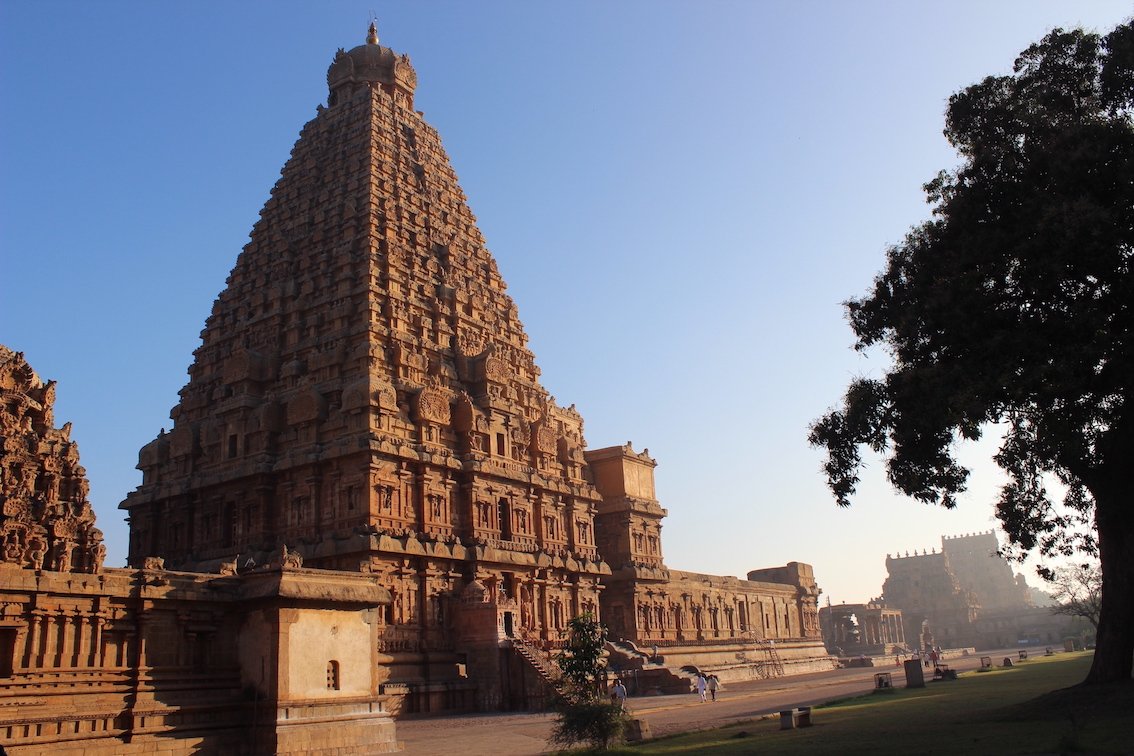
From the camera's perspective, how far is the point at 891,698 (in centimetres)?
3148

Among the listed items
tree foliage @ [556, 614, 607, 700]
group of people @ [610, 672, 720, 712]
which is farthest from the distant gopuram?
tree foliage @ [556, 614, 607, 700]

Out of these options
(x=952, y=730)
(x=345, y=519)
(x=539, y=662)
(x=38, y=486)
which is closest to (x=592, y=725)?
(x=952, y=730)

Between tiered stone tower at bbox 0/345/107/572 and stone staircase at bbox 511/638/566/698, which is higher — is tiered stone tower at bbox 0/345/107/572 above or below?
above

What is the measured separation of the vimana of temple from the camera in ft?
71.6

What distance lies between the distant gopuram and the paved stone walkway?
4.06 metres

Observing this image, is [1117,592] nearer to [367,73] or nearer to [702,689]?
[702,689]

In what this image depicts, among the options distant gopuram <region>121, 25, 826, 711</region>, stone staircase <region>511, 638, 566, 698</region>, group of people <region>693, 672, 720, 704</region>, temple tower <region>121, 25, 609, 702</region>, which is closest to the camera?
stone staircase <region>511, 638, 566, 698</region>

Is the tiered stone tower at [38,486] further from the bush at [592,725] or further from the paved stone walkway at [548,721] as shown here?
the bush at [592,725]

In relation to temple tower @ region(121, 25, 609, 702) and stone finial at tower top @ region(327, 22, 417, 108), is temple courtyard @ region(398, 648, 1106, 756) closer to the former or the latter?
temple tower @ region(121, 25, 609, 702)

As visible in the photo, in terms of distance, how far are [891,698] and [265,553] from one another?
24.2m

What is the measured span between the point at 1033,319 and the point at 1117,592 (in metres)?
6.57

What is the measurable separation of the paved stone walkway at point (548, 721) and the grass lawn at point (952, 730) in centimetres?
238

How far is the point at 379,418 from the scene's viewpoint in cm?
3953

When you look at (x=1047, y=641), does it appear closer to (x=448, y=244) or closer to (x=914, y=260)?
(x=448, y=244)
